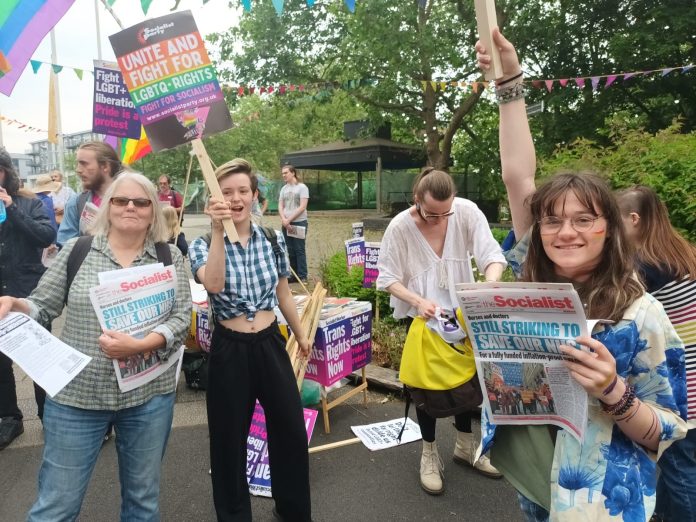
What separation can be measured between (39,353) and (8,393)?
2365mm

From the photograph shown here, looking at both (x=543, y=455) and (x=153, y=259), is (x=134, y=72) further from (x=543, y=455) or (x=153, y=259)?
(x=543, y=455)

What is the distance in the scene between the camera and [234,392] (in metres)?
2.39

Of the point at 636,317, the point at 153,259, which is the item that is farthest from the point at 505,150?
the point at 153,259

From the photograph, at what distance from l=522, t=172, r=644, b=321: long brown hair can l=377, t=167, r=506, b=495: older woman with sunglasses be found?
1.33 meters

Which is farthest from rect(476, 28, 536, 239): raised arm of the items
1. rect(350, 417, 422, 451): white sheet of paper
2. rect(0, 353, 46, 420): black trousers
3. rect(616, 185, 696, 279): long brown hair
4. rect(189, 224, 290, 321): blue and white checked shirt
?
rect(0, 353, 46, 420): black trousers

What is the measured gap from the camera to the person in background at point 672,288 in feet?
6.61

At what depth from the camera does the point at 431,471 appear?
3094 mm

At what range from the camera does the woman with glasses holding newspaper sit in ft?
4.15

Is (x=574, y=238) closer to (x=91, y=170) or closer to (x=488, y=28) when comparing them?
(x=488, y=28)

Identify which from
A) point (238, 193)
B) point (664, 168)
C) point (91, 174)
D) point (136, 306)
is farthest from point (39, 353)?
point (664, 168)

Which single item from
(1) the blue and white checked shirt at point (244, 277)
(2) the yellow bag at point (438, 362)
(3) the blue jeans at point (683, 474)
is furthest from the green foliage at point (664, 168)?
(1) the blue and white checked shirt at point (244, 277)

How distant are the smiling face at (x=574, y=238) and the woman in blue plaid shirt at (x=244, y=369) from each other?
4.84 ft

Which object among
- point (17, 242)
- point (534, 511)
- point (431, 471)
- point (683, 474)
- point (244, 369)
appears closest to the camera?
point (534, 511)

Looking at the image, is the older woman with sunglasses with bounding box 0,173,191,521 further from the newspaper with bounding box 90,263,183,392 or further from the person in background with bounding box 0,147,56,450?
the person in background with bounding box 0,147,56,450
